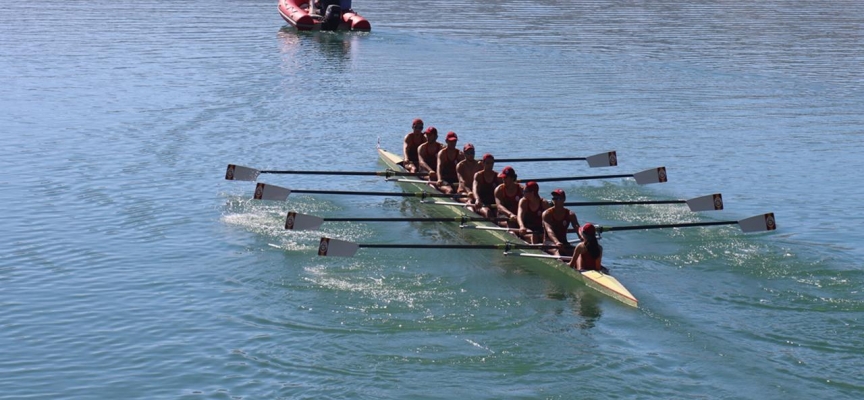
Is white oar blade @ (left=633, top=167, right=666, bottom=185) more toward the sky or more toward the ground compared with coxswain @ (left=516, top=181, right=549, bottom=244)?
more toward the sky

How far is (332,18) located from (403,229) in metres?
31.8

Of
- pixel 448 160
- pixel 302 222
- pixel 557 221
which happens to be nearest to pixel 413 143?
pixel 448 160

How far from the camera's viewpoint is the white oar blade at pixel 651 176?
2406cm

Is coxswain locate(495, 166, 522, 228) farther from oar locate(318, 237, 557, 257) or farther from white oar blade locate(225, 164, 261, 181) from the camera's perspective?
white oar blade locate(225, 164, 261, 181)

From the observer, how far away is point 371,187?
86.8 feet

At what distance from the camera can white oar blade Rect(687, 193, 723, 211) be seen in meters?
21.5

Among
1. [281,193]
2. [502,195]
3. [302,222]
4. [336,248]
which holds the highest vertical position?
[281,193]

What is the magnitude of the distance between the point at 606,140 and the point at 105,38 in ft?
89.0

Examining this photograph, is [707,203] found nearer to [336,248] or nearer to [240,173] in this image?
[336,248]

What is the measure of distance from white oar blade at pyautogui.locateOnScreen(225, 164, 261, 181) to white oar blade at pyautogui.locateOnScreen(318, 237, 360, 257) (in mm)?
5512

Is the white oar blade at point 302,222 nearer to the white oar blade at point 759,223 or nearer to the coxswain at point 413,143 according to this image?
the coxswain at point 413,143

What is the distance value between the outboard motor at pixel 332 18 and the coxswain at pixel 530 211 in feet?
111

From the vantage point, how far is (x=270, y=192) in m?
23.3

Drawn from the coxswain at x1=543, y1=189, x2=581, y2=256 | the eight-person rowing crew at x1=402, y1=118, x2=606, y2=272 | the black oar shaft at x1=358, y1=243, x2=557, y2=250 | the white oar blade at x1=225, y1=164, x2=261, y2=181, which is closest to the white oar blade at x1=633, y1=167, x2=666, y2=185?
the eight-person rowing crew at x1=402, y1=118, x2=606, y2=272
